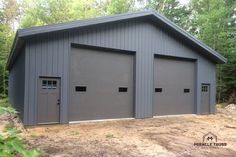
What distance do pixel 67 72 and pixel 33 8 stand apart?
2458 centimetres

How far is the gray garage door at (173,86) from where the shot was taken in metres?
13.0

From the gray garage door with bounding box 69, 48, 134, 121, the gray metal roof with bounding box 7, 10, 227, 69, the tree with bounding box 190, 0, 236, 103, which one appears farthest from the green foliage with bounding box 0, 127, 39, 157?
the tree with bounding box 190, 0, 236, 103

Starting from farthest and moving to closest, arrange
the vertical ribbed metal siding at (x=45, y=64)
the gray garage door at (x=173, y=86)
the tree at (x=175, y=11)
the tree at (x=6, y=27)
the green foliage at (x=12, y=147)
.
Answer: the tree at (x=175, y=11)
the tree at (x=6, y=27)
the gray garage door at (x=173, y=86)
the vertical ribbed metal siding at (x=45, y=64)
the green foliage at (x=12, y=147)

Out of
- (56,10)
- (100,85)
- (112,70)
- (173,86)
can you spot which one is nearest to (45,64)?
(100,85)

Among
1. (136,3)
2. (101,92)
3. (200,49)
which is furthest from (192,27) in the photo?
(101,92)

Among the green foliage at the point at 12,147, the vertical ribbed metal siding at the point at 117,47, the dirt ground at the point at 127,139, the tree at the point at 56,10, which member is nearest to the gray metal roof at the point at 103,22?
the vertical ribbed metal siding at the point at 117,47

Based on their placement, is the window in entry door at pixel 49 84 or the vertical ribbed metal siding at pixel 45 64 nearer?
the vertical ribbed metal siding at pixel 45 64

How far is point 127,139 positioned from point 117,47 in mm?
4845

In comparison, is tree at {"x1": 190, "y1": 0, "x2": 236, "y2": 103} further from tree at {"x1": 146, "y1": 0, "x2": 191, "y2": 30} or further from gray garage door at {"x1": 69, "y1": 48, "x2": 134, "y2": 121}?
gray garage door at {"x1": 69, "y1": 48, "x2": 134, "y2": 121}

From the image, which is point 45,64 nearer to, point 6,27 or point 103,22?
point 103,22

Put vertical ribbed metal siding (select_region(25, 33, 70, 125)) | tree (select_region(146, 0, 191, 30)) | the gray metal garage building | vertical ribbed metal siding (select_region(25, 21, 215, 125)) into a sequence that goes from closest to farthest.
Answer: vertical ribbed metal siding (select_region(25, 33, 70, 125)) → vertical ribbed metal siding (select_region(25, 21, 215, 125)) → the gray metal garage building → tree (select_region(146, 0, 191, 30))

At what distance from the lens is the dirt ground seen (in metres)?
6.34

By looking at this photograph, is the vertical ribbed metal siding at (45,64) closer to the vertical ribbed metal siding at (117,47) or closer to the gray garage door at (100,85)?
the vertical ribbed metal siding at (117,47)

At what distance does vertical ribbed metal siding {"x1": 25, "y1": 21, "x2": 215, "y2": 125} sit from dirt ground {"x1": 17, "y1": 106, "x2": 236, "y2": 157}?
1.38 m
